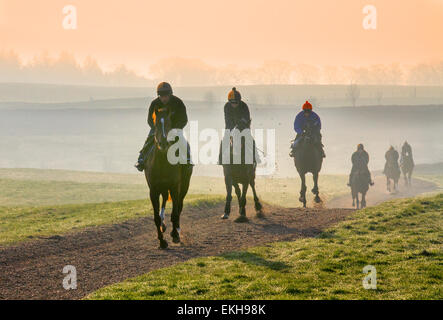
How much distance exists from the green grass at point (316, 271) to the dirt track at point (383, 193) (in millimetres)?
22433

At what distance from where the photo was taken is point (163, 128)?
1131cm

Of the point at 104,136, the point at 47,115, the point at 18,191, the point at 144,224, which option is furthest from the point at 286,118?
the point at 144,224

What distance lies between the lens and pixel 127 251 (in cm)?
1419

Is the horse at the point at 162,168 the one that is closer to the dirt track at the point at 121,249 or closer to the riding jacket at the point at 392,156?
the dirt track at the point at 121,249

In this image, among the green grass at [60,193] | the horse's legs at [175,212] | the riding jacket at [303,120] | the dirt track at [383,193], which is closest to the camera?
the horse's legs at [175,212]

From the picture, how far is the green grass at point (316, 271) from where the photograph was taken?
30.6ft

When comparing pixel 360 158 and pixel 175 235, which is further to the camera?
pixel 360 158

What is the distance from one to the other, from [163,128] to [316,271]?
14.6 feet

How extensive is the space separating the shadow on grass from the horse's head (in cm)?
325

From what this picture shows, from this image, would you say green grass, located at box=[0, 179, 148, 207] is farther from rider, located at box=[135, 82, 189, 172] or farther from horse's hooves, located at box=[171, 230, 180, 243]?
rider, located at box=[135, 82, 189, 172]

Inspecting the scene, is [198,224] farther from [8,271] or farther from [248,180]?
[8,271]

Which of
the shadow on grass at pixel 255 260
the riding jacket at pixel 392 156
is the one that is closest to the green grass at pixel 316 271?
the shadow on grass at pixel 255 260

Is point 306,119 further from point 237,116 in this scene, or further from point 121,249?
point 121,249

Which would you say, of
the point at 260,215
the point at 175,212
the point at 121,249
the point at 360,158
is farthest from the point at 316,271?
the point at 360,158
